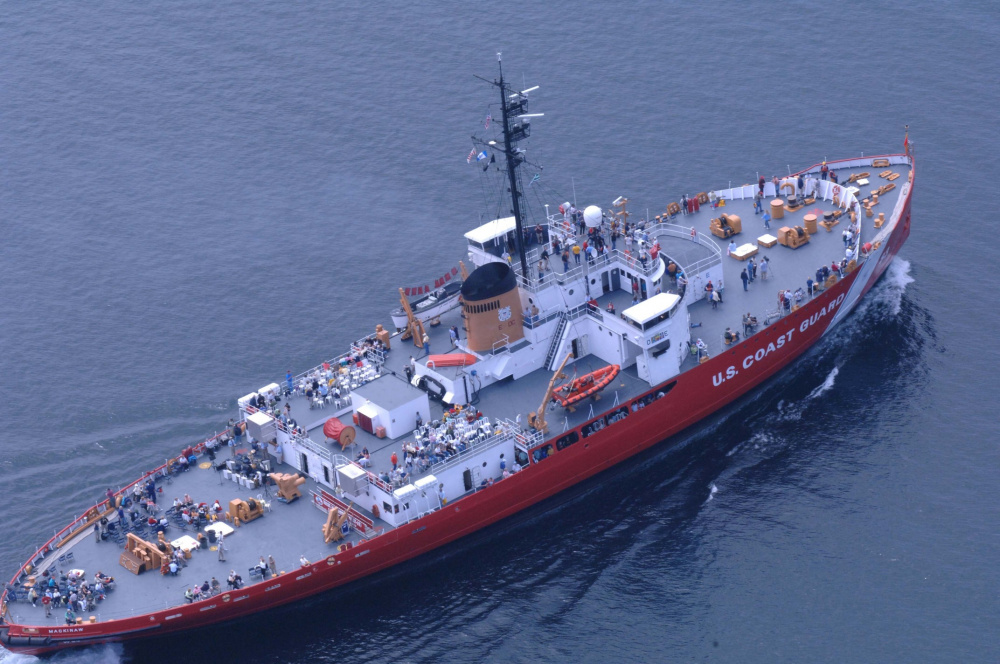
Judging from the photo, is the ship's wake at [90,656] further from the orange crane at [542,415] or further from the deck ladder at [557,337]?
the deck ladder at [557,337]

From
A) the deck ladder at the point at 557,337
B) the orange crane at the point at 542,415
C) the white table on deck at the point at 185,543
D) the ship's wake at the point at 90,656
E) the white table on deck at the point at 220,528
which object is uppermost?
the deck ladder at the point at 557,337

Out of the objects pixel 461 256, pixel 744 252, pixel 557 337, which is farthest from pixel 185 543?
pixel 744 252

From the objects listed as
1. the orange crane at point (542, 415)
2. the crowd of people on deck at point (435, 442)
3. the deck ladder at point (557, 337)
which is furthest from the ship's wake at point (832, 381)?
the crowd of people on deck at point (435, 442)

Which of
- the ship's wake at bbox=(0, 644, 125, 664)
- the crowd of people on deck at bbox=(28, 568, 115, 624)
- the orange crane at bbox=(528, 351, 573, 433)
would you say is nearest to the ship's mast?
the orange crane at bbox=(528, 351, 573, 433)

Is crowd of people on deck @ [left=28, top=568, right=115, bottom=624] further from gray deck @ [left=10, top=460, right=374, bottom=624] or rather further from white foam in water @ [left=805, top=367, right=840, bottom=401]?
white foam in water @ [left=805, top=367, right=840, bottom=401]

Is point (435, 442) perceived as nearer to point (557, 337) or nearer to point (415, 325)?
point (415, 325)

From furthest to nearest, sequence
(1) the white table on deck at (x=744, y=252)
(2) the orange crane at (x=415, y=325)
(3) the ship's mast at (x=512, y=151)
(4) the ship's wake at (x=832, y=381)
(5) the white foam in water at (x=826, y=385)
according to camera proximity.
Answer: (1) the white table on deck at (x=744, y=252) < (5) the white foam in water at (x=826, y=385) < (2) the orange crane at (x=415, y=325) < (4) the ship's wake at (x=832, y=381) < (3) the ship's mast at (x=512, y=151)

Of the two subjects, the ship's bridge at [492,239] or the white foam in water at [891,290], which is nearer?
the ship's bridge at [492,239]

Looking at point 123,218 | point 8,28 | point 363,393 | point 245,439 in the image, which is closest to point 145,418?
point 245,439
